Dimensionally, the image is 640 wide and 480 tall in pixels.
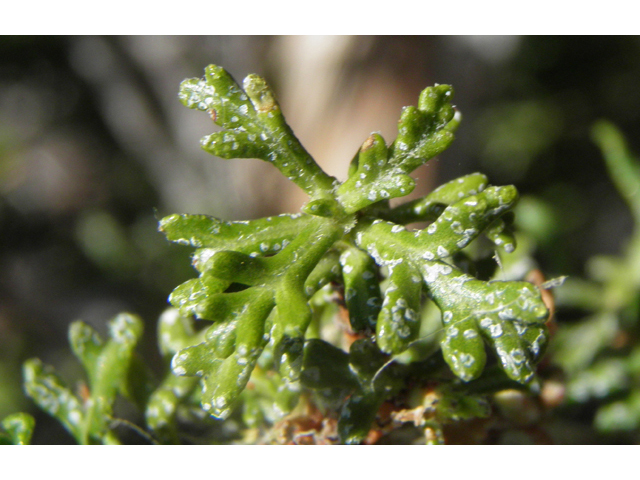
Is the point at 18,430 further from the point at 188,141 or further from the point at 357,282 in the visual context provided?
the point at 188,141

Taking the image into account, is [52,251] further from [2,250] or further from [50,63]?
[50,63]

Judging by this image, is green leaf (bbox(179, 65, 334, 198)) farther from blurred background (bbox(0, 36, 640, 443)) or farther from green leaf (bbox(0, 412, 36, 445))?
blurred background (bbox(0, 36, 640, 443))

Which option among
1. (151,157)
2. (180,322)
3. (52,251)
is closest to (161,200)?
(151,157)

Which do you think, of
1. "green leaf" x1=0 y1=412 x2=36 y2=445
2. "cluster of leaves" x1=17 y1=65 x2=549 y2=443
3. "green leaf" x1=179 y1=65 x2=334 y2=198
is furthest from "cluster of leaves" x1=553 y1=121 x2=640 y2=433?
"green leaf" x1=0 y1=412 x2=36 y2=445

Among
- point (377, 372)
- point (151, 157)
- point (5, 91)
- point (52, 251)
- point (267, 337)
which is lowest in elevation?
point (377, 372)

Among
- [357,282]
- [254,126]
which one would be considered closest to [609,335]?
[357,282]

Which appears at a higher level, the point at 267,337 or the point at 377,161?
the point at 377,161

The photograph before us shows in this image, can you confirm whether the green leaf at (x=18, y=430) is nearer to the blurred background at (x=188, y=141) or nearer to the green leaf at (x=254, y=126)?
the green leaf at (x=254, y=126)
